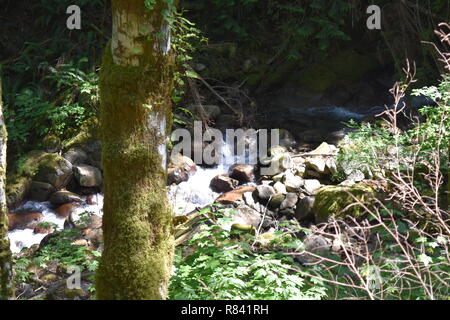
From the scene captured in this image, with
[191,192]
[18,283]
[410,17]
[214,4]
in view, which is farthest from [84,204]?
[410,17]

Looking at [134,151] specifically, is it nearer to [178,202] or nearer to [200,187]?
[178,202]

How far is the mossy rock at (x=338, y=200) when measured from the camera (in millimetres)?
6270

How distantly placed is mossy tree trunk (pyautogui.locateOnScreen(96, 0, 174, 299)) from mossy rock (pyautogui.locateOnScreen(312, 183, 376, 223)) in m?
3.39

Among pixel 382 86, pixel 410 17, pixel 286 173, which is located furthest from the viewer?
pixel 382 86

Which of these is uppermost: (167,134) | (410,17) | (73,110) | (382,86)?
(410,17)

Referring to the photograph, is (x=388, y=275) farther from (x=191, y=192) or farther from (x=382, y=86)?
(x=382, y=86)

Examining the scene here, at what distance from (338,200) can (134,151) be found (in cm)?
375

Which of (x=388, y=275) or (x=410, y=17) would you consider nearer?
(x=388, y=275)

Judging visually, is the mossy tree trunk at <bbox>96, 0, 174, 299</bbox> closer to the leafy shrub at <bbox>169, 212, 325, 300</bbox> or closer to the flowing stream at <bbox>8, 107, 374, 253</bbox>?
the leafy shrub at <bbox>169, 212, 325, 300</bbox>

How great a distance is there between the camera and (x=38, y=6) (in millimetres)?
11258

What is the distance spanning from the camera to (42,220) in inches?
296

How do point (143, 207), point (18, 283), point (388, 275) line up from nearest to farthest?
point (143, 207) → point (388, 275) → point (18, 283)

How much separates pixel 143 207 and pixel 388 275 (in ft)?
6.63

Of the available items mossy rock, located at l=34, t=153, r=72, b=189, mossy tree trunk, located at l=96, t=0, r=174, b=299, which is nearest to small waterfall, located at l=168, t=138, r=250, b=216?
mossy rock, located at l=34, t=153, r=72, b=189
